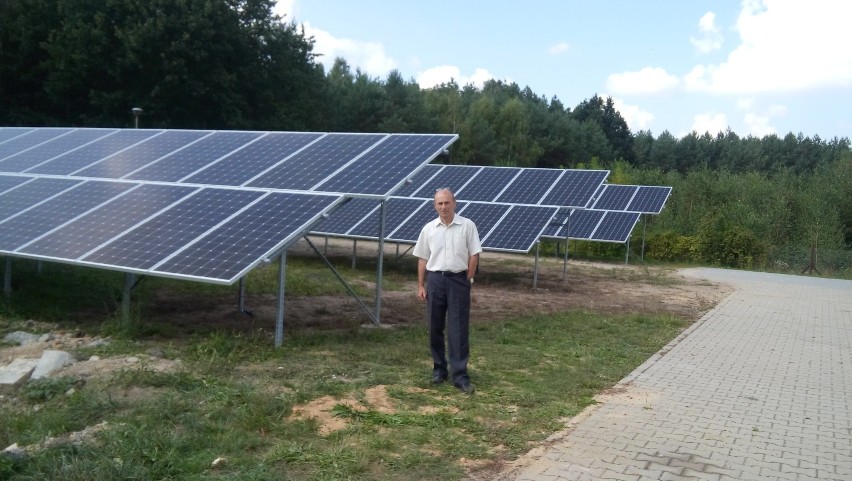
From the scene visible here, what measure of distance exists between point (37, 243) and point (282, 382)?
411 centimetres

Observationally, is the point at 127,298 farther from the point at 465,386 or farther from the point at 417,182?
the point at 417,182

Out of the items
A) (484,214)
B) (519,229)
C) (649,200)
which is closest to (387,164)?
(519,229)

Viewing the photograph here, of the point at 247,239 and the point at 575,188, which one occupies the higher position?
the point at 575,188

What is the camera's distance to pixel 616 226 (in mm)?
24219

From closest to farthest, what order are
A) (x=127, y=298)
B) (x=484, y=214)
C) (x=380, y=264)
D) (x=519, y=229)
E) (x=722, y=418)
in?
(x=722, y=418)
(x=127, y=298)
(x=380, y=264)
(x=519, y=229)
(x=484, y=214)

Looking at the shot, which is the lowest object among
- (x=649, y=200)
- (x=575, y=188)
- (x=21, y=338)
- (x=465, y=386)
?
(x=21, y=338)

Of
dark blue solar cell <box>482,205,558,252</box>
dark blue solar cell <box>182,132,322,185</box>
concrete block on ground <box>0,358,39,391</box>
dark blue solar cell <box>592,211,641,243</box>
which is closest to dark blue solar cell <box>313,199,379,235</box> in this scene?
dark blue solar cell <box>482,205,558,252</box>

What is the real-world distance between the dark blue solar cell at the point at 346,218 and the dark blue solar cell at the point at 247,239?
751 cm

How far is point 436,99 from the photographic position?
62.4 metres

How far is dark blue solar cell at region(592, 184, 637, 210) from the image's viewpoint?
26.4 metres

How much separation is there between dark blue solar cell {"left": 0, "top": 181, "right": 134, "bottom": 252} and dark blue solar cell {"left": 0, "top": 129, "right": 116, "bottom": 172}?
263cm

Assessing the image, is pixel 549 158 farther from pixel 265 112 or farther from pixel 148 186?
pixel 148 186

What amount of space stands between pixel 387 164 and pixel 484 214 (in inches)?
293

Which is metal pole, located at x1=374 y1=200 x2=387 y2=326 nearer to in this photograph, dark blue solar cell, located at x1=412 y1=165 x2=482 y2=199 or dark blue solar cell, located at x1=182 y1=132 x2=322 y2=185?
dark blue solar cell, located at x1=182 y1=132 x2=322 y2=185
